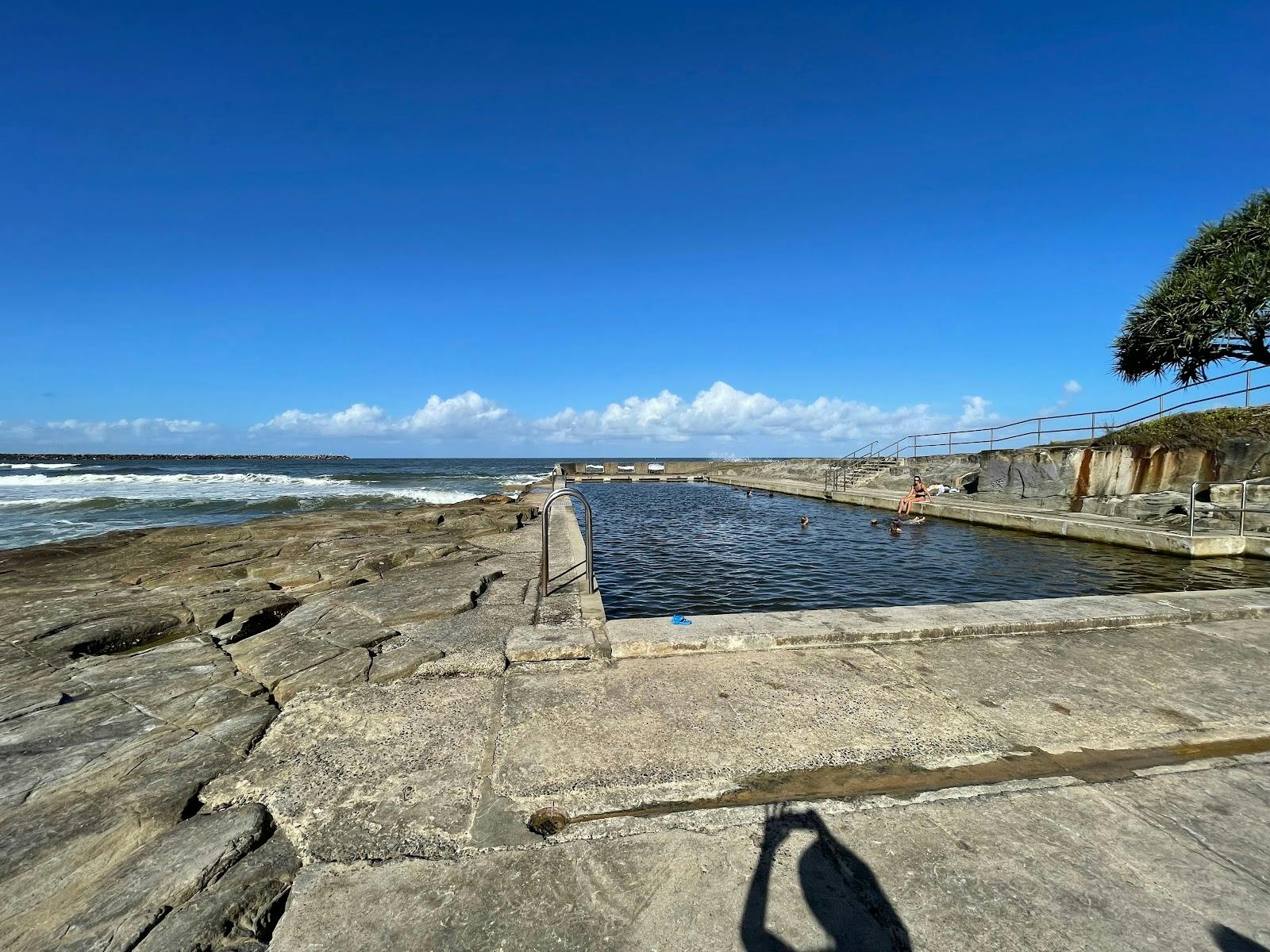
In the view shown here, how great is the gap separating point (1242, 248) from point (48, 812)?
32.0 m

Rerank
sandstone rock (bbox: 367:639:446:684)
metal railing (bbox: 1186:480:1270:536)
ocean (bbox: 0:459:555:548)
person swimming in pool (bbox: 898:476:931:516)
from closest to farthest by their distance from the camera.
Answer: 1. sandstone rock (bbox: 367:639:446:684)
2. metal railing (bbox: 1186:480:1270:536)
3. person swimming in pool (bbox: 898:476:931:516)
4. ocean (bbox: 0:459:555:548)

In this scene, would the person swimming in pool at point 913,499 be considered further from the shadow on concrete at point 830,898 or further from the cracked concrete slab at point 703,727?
the shadow on concrete at point 830,898

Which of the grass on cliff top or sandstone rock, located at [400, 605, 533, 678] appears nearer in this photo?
sandstone rock, located at [400, 605, 533, 678]

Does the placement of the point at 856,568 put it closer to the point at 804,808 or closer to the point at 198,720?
the point at 804,808

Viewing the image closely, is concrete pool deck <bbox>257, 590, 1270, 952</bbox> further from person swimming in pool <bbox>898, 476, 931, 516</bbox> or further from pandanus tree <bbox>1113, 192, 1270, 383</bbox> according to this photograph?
pandanus tree <bbox>1113, 192, 1270, 383</bbox>

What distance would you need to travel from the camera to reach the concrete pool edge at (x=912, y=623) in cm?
457

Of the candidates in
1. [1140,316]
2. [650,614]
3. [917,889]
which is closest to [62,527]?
[650,614]

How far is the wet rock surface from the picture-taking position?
2.08 m

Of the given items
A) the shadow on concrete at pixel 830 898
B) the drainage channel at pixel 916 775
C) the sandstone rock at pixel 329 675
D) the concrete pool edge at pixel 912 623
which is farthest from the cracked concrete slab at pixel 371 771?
the concrete pool edge at pixel 912 623

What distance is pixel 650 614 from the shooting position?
24.7ft

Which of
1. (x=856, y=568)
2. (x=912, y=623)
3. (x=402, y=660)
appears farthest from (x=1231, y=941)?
(x=856, y=568)

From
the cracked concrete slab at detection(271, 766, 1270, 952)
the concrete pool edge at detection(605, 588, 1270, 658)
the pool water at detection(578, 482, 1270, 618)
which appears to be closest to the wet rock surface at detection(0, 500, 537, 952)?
the cracked concrete slab at detection(271, 766, 1270, 952)

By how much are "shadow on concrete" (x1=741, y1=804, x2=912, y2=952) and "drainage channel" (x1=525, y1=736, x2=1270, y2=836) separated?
11.5 inches

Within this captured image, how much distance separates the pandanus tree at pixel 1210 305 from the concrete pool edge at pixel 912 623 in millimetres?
20886
